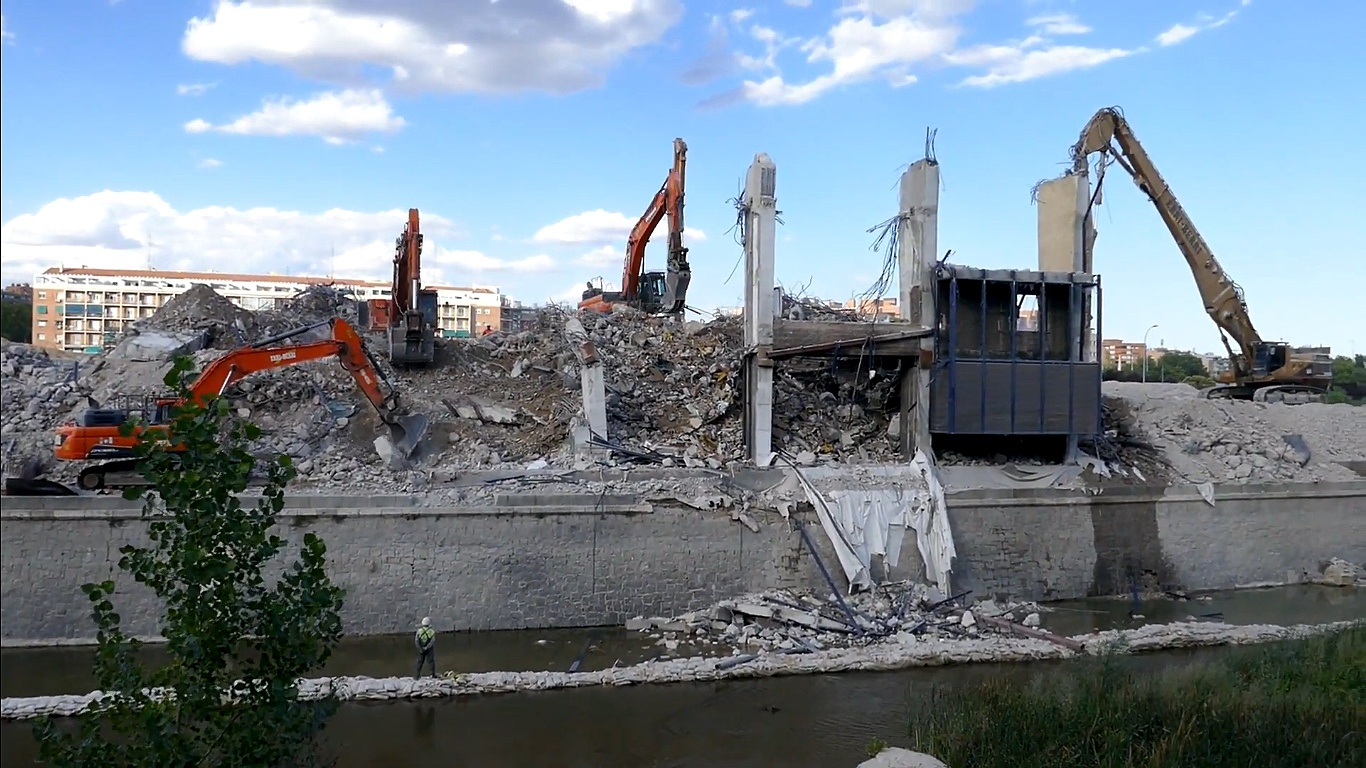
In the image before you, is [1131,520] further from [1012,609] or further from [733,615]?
[733,615]

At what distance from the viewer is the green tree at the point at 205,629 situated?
184 inches

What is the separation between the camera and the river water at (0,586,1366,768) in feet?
34.6

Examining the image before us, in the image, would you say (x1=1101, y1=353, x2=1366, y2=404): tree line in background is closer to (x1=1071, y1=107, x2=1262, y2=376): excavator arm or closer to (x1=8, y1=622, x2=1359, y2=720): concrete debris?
(x1=1071, y1=107, x2=1262, y2=376): excavator arm

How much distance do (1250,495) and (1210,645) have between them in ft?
17.1

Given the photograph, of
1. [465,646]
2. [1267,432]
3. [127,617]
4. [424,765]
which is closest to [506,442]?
[465,646]

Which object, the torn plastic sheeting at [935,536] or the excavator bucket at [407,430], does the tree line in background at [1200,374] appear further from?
the excavator bucket at [407,430]

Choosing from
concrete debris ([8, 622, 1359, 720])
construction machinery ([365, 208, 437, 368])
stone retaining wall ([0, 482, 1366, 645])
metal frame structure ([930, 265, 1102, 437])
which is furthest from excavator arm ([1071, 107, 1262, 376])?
construction machinery ([365, 208, 437, 368])

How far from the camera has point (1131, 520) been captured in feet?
59.6

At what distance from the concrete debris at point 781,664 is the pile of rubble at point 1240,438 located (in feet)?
17.2

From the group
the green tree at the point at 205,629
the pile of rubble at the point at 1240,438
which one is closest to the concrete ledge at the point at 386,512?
the green tree at the point at 205,629

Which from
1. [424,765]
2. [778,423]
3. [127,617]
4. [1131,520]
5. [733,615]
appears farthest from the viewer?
[778,423]

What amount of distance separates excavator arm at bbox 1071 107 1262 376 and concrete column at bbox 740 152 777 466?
7.60m

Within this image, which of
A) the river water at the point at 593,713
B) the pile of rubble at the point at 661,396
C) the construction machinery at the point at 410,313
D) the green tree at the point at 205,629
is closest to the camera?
the green tree at the point at 205,629

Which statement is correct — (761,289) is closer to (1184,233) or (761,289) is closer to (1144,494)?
(1144,494)
